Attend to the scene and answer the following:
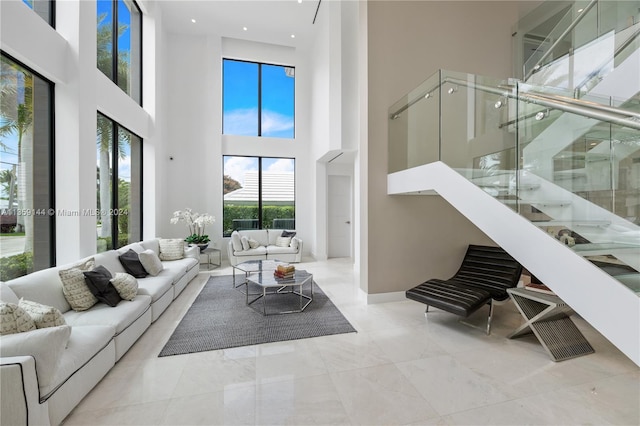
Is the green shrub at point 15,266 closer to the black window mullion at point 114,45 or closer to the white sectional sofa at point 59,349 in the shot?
the white sectional sofa at point 59,349

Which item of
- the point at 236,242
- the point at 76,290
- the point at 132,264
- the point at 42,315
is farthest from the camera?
the point at 236,242

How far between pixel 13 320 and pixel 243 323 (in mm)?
1906

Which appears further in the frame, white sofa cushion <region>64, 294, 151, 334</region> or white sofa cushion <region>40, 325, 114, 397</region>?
white sofa cushion <region>64, 294, 151, 334</region>

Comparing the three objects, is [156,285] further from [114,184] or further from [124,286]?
[114,184]

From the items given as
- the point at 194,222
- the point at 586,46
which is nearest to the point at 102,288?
the point at 194,222

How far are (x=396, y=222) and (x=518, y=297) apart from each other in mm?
1638

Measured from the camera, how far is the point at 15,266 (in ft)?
9.16

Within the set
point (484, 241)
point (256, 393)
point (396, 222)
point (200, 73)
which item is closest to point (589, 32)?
point (484, 241)

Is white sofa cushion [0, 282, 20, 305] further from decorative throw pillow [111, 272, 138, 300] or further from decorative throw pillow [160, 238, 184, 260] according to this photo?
decorative throw pillow [160, 238, 184, 260]

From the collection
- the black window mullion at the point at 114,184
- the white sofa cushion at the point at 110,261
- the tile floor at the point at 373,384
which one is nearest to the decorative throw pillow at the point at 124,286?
Answer: the tile floor at the point at 373,384

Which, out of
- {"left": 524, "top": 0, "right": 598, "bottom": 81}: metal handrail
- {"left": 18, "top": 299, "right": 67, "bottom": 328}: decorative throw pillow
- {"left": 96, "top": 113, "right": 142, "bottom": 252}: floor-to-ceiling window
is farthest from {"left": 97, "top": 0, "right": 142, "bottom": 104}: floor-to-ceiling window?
{"left": 524, "top": 0, "right": 598, "bottom": 81}: metal handrail

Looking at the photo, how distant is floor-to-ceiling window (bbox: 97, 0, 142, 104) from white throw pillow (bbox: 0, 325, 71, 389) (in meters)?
4.31

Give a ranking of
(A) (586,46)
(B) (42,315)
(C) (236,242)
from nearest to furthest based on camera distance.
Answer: (B) (42,315), (A) (586,46), (C) (236,242)

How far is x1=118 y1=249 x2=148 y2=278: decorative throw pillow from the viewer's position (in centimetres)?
366
